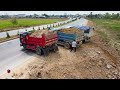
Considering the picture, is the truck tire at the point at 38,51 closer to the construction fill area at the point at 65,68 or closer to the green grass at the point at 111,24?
the construction fill area at the point at 65,68

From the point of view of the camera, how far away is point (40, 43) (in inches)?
604

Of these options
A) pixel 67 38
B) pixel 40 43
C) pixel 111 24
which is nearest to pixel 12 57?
pixel 40 43

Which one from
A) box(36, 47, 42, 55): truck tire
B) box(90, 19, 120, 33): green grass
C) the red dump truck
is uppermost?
the red dump truck

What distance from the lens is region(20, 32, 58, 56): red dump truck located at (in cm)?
1529

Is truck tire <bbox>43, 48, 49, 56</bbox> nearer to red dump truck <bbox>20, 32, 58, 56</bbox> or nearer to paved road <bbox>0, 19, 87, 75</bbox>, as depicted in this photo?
red dump truck <bbox>20, 32, 58, 56</bbox>

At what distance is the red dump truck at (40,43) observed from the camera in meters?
15.3

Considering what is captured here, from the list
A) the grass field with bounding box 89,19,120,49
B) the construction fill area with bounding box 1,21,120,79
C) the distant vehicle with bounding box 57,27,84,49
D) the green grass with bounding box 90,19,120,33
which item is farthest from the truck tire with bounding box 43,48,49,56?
the green grass with bounding box 90,19,120,33

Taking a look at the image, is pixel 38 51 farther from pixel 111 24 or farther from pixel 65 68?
pixel 111 24

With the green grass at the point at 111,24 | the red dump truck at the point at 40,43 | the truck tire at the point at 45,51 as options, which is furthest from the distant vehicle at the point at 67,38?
the green grass at the point at 111,24
